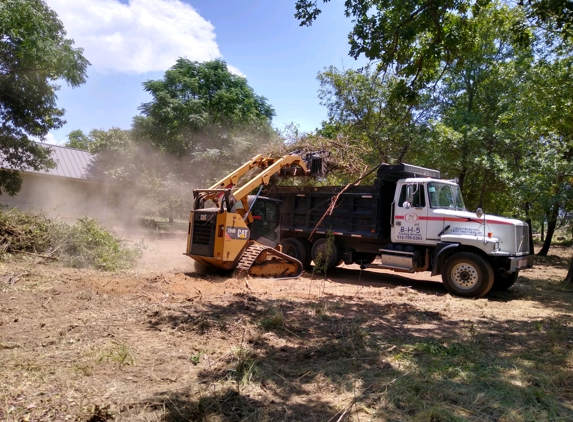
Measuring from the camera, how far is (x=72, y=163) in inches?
1112

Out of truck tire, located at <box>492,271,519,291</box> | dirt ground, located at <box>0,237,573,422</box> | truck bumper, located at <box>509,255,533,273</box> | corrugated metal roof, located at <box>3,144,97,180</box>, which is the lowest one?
dirt ground, located at <box>0,237,573,422</box>

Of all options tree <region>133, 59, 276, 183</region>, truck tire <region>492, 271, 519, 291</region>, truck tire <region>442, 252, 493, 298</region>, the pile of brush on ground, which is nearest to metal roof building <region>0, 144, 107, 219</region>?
tree <region>133, 59, 276, 183</region>

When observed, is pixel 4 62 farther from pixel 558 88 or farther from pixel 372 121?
pixel 558 88

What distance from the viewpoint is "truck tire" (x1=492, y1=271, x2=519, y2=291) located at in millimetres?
10383

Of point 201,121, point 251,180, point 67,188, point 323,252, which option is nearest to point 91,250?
point 251,180

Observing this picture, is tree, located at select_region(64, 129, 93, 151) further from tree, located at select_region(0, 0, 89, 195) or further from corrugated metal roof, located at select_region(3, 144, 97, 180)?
→ tree, located at select_region(0, 0, 89, 195)

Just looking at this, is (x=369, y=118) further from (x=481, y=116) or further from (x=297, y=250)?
(x=297, y=250)

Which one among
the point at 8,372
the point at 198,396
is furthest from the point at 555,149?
the point at 8,372

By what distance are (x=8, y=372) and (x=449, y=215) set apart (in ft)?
29.6

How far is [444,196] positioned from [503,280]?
250 cm

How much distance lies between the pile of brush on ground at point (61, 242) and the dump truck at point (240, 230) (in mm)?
2062

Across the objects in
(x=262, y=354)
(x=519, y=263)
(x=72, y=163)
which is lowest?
(x=262, y=354)

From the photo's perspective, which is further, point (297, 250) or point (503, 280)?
point (297, 250)

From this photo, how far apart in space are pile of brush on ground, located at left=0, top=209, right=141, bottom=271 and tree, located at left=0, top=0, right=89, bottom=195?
5844mm
